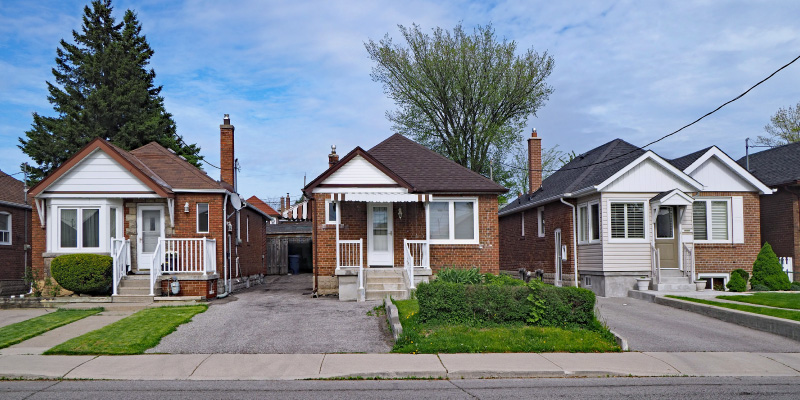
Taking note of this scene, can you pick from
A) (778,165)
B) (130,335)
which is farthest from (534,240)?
(130,335)

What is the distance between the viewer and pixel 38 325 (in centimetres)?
1367

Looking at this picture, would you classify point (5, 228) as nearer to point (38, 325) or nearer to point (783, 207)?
point (38, 325)

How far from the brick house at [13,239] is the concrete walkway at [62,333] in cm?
905

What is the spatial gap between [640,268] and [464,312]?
1034 cm

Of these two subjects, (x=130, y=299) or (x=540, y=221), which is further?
(x=540, y=221)

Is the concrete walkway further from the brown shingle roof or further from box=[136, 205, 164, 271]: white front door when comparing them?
the brown shingle roof

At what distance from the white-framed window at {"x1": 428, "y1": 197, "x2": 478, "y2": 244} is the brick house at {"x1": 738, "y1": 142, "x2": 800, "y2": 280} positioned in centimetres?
1121

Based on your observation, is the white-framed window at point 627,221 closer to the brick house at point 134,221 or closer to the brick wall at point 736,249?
the brick wall at point 736,249

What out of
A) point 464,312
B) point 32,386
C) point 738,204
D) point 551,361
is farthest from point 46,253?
point 738,204

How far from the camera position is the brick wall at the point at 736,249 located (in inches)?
867

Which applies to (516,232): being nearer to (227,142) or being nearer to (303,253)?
(303,253)

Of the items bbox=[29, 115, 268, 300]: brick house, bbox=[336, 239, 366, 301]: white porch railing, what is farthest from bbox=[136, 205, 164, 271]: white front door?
bbox=[336, 239, 366, 301]: white porch railing

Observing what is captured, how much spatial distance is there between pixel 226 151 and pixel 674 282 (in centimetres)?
1626

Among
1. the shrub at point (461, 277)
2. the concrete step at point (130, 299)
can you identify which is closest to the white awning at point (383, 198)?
the shrub at point (461, 277)
